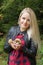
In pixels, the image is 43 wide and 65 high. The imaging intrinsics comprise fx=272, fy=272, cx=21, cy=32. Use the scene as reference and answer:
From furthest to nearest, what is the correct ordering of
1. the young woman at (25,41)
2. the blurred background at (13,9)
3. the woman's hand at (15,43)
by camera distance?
the blurred background at (13,9), the young woman at (25,41), the woman's hand at (15,43)

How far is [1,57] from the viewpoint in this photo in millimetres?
7723

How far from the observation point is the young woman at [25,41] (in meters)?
3.23

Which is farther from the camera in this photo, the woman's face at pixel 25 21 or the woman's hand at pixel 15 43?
the woman's face at pixel 25 21

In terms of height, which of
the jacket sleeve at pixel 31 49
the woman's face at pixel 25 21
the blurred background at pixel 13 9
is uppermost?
the woman's face at pixel 25 21

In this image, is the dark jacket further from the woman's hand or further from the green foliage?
the green foliage

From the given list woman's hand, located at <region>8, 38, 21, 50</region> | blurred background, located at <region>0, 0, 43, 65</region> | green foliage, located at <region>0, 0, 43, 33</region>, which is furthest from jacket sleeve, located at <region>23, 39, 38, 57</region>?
green foliage, located at <region>0, 0, 43, 33</region>

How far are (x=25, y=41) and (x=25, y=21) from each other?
0.24 metres

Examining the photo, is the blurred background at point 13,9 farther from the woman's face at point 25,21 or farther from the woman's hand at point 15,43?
the woman's hand at point 15,43

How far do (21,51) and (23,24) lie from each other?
33cm

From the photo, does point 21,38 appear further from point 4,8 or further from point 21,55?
point 4,8

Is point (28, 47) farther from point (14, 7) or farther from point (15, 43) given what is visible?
point (14, 7)

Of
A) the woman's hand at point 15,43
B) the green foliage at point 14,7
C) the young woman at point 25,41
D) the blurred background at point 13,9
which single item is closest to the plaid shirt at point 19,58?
the young woman at point 25,41

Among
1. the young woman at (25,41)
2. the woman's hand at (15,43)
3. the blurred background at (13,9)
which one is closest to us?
the woman's hand at (15,43)

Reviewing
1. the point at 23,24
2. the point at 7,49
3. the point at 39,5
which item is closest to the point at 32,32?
the point at 23,24
